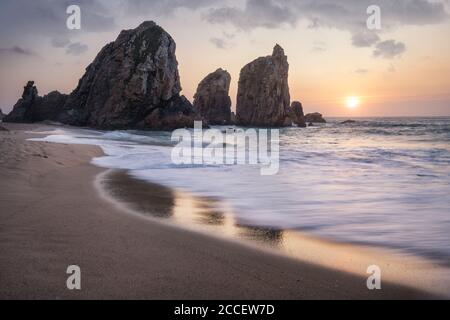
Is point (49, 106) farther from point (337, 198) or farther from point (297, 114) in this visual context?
point (337, 198)

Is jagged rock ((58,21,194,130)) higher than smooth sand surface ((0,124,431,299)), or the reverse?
jagged rock ((58,21,194,130))

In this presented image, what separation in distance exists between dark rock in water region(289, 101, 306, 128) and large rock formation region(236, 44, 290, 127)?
9.81ft

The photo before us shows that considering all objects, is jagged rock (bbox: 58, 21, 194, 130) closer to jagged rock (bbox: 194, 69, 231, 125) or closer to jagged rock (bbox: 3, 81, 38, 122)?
jagged rock (bbox: 3, 81, 38, 122)

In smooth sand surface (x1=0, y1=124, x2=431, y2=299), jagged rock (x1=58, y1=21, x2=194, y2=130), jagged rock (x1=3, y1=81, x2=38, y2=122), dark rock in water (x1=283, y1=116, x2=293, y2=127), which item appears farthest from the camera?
dark rock in water (x1=283, y1=116, x2=293, y2=127)

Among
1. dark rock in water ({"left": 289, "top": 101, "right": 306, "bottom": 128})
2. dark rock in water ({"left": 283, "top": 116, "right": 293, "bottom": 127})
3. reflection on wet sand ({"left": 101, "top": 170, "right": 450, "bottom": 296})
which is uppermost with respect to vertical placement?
Answer: dark rock in water ({"left": 289, "top": 101, "right": 306, "bottom": 128})

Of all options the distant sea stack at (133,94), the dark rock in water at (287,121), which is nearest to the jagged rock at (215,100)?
the dark rock in water at (287,121)

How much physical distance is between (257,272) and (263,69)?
272ft

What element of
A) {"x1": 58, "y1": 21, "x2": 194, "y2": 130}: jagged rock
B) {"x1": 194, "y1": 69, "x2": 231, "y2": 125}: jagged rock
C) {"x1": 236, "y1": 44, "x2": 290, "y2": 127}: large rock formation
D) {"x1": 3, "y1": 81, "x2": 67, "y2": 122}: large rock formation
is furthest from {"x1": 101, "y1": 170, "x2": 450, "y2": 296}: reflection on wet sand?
{"x1": 194, "y1": 69, "x2": 231, "y2": 125}: jagged rock

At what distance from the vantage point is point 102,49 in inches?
2223

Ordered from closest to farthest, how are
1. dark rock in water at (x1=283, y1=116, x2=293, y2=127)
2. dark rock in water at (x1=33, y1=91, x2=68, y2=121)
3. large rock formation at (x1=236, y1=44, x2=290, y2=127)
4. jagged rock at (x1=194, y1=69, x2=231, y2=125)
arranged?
dark rock in water at (x1=33, y1=91, x2=68, y2=121), large rock formation at (x1=236, y1=44, x2=290, y2=127), dark rock in water at (x1=283, y1=116, x2=293, y2=127), jagged rock at (x1=194, y1=69, x2=231, y2=125)

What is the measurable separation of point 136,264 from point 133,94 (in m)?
46.6

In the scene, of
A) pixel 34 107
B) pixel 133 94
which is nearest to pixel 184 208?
pixel 133 94

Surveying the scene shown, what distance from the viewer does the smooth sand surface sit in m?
2.60
